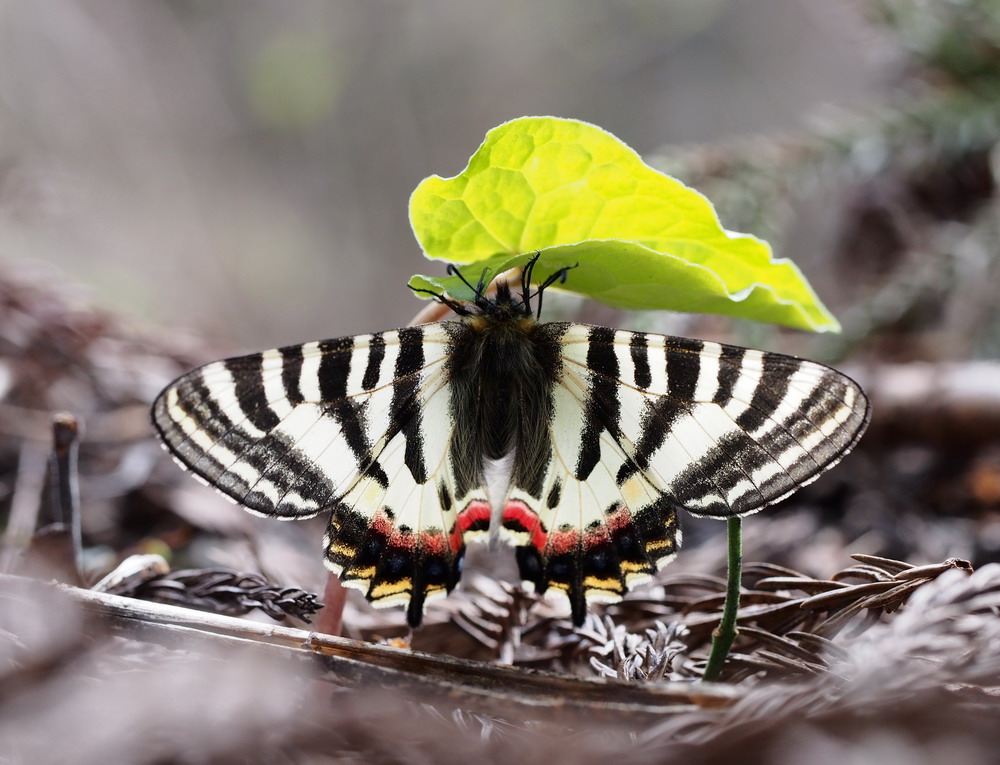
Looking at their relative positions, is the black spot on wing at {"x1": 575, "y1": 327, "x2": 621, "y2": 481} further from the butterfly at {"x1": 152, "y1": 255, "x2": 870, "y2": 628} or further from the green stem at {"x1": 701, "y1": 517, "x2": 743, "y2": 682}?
the green stem at {"x1": 701, "y1": 517, "x2": 743, "y2": 682}

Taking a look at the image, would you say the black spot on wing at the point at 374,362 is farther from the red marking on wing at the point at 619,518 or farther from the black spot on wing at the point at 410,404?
the red marking on wing at the point at 619,518

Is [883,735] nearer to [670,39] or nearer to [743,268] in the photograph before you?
[743,268]

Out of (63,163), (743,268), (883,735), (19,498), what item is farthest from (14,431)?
(63,163)

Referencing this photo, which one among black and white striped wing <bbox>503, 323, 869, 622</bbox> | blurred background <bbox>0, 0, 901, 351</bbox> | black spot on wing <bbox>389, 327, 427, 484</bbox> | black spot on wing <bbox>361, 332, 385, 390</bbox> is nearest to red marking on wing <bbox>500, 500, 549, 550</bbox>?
black and white striped wing <bbox>503, 323, 869, 622</bbox>

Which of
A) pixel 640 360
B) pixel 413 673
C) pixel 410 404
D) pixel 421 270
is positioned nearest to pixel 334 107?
pixel 421 270

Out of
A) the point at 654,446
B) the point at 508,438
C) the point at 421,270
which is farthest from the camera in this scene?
the point at 421,270

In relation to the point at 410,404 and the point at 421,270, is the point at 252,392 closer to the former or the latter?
the point at 410,404
